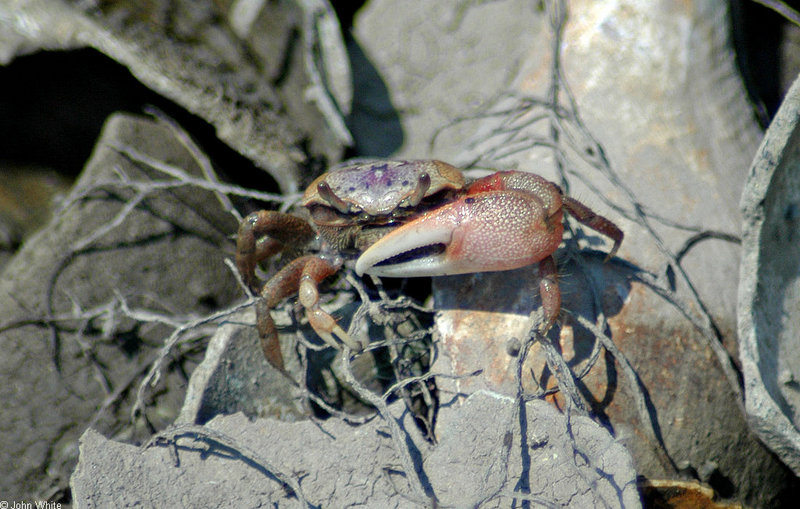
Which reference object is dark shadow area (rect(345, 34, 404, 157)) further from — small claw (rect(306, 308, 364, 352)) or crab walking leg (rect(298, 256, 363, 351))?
small claw (rect(306, 308, 364, 352))

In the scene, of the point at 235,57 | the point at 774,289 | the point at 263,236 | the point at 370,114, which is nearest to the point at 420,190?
the point at 263,236

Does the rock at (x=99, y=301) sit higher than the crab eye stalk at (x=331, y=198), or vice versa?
the crab eye stalk at (x=331, y=198)

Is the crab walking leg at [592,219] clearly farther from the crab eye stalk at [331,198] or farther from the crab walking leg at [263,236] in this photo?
the crab walking leg at [263,236]

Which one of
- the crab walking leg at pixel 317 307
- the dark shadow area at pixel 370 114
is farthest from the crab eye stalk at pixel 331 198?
the dark shadow area at pixel 370 114

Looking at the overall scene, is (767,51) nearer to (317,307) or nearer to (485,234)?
Answer: (485,234)

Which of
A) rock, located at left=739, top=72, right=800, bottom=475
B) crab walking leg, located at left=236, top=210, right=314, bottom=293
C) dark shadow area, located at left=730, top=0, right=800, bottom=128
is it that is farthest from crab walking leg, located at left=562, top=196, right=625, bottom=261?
dark shadow area, located at left=730, top=0, right=800, bottom=128

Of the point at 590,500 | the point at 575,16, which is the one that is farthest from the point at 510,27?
the point at 590,500
